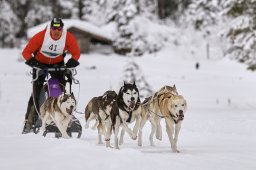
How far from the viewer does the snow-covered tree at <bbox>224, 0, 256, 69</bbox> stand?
20031mm

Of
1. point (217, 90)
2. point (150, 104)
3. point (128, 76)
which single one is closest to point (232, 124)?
point (150, 104)

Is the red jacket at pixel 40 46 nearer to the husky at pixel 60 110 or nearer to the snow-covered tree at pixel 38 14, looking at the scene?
the husky at pixel 60 110

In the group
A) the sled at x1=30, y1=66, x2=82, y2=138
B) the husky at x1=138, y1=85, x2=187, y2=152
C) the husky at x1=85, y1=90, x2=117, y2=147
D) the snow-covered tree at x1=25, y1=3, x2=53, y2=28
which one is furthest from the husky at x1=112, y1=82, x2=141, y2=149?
the snow-covered tree at x1=25, y1=3, x2=53, y2=28

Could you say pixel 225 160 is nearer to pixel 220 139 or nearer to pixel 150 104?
pixel 150 104

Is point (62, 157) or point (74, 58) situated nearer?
point (62, 157)

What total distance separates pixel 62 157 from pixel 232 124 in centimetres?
903

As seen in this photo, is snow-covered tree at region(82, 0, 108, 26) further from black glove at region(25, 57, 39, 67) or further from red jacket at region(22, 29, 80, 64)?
black glove at region(25, 57, 39, 67)

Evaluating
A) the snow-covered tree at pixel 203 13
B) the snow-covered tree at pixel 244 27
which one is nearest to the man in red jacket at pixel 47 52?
the snow-covered tree at pixel 244 27

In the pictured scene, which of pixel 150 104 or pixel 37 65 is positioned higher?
pixel 37 65

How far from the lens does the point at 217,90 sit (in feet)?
101

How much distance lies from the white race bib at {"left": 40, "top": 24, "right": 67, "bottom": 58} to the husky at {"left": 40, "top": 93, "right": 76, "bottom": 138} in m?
0.92

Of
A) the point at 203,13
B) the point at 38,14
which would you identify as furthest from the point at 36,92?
the point at 38,14

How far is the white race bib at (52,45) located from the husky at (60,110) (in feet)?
3.02

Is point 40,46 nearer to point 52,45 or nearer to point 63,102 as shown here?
point 52,45
